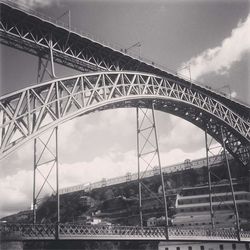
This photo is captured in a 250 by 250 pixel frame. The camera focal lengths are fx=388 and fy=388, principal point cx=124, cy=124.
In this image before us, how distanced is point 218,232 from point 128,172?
63358 millimetres

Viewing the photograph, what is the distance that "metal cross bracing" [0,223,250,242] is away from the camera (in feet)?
57.6

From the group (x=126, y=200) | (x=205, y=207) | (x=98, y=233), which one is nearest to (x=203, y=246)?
(x=205, y=207)

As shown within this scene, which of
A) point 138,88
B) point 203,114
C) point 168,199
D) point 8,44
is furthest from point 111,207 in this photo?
point 8,44

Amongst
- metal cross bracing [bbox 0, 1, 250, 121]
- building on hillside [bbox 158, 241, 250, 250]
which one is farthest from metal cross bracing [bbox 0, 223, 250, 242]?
building on hillside [bbox 158, 241, 250, 250]

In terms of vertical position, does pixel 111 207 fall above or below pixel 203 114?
below

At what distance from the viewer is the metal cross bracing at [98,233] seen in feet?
57.6

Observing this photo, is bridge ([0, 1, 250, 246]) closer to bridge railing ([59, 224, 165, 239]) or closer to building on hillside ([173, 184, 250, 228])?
bridge railing ([59, 224, 165, 239])

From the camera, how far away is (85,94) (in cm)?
2239

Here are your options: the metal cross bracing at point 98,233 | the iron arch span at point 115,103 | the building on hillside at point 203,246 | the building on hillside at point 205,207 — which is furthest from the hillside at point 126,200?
the metal cross bracing at point 98,233

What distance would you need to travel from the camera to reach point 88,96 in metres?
22.0

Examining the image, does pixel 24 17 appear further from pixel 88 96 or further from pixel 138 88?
pixel 138 88

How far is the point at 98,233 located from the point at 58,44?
35.9ft

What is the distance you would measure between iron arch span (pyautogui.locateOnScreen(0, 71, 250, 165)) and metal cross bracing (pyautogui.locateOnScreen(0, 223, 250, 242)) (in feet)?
12.0

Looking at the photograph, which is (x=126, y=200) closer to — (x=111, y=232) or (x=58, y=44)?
(x=111, y=232)
